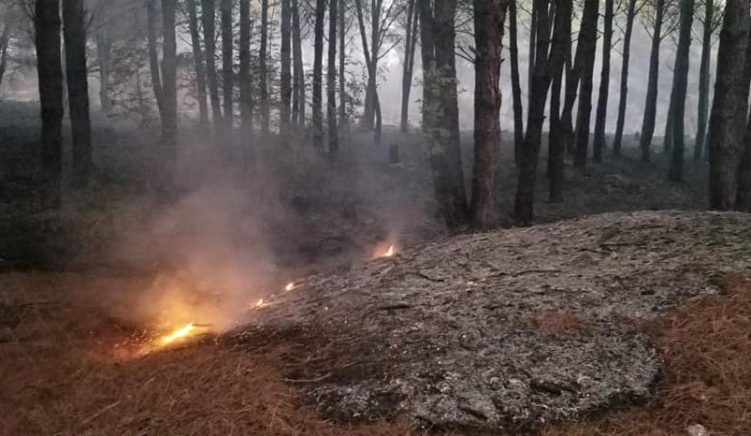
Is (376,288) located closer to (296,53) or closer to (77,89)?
(77,89)

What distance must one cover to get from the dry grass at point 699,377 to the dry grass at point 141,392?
1328 millimetres

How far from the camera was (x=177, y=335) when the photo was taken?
5.74 m

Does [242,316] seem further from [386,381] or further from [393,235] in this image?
[393,235]

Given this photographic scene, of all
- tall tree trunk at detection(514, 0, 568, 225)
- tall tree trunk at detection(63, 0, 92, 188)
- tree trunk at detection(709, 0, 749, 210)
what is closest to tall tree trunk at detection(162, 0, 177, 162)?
tall tree trunk at detection(63, 0, 92, 188)

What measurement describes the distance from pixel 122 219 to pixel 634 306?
31.7ft

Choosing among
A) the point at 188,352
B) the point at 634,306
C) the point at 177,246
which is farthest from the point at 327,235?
the point at 634,306

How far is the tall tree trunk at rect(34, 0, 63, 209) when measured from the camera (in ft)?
33.3

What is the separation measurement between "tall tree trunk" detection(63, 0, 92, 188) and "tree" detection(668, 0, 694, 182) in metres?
18.0

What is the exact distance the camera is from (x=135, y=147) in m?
17.8

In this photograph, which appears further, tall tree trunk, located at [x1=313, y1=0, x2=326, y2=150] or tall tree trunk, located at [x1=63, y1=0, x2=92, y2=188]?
tall tree trunk, located at [x1=313, y1=0, x2=326, y2=150]

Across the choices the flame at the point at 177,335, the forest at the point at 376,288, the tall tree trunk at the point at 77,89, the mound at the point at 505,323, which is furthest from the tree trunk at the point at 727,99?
the tall tree trunk at the point at 77,89

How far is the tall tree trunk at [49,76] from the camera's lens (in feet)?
33.3

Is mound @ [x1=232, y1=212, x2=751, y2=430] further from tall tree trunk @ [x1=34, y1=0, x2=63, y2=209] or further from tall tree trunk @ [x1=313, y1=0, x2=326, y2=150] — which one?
tall tree trunk @ [x1=313, y1=0, x2=326, y2=150]

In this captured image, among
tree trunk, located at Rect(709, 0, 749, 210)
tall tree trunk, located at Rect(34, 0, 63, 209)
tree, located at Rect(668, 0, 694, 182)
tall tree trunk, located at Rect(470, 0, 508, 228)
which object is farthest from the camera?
tree, located at Rect(668, 0, 694, 182)
